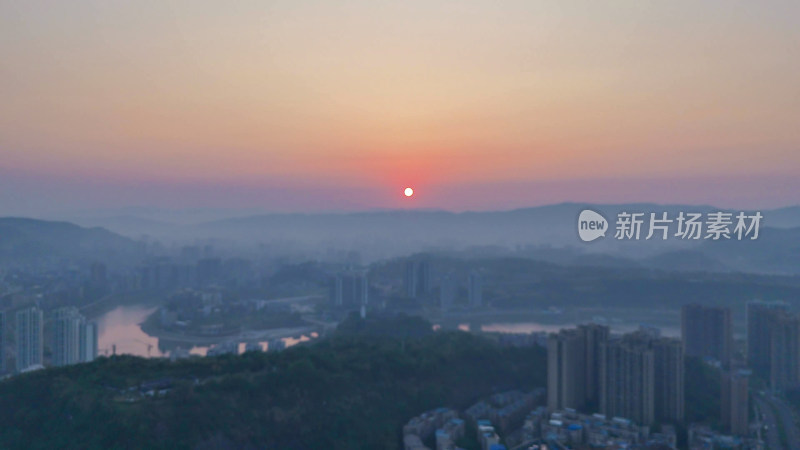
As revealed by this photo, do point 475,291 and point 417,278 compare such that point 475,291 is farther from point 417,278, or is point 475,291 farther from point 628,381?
point 628,381

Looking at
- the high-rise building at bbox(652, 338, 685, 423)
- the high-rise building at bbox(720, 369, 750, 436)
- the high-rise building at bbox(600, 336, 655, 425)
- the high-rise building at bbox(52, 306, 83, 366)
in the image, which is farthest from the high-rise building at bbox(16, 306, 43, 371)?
the high-rise building at bbox(720, 369, 750, 436)

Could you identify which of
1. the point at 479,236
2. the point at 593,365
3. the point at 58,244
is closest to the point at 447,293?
the point at 593,365

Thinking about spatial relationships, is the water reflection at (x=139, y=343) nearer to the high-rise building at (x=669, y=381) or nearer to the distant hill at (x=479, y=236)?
the high-rise building at (x=669, y=381)

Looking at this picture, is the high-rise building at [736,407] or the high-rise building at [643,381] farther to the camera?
the high-rise building at [643,381]

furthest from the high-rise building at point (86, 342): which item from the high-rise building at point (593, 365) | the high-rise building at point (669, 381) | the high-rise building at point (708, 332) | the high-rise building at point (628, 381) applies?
the high-rise building at point (708, 332)

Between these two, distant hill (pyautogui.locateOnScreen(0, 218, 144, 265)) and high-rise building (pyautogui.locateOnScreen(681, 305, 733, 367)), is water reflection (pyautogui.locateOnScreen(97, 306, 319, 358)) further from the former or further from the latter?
distant hill (pyautogui.locateOnScreen(0, 218, 144, 265))
